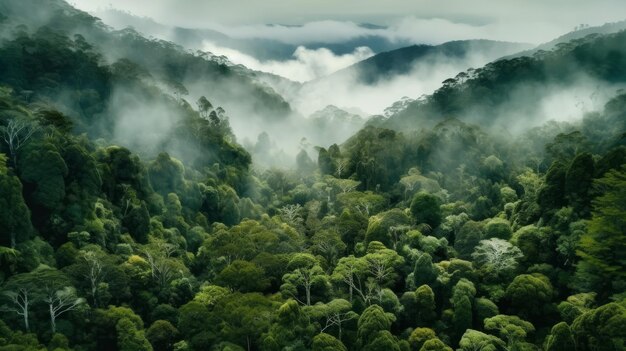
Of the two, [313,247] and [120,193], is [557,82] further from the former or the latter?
Result: [120,193]

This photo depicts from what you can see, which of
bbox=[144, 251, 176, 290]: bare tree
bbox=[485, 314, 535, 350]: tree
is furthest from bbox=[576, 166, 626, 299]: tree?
bbox=[144, 251, 176, 290]: bare tree

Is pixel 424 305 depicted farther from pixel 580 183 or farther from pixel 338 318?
pixel 580 183

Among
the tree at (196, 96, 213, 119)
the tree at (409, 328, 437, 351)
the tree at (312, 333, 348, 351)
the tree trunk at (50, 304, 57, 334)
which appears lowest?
the tree at (409, 328, 437, 351)

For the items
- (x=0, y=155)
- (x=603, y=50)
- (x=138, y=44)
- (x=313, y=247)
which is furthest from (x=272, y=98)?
(x=0, y=155)

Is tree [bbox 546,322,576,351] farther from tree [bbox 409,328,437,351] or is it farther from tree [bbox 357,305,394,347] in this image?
tree [bbox 357,305,394,347]

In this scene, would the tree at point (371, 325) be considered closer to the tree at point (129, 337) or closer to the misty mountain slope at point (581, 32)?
the tree at point (129, 337)

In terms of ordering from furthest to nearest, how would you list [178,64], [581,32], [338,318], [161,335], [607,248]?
[581,32] < [178,64] < [338,318] < [607,248] < [161,335]


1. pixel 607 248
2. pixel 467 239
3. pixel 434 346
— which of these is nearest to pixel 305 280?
pixel 434 346
